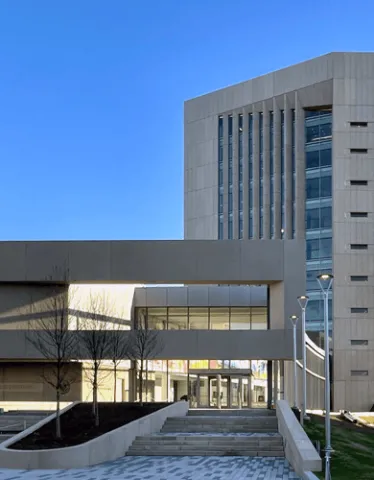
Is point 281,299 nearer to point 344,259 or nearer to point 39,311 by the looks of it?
point 39,311

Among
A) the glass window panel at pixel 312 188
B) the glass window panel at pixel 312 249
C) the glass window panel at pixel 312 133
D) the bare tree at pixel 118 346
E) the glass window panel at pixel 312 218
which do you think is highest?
the glass window panel at pixel 312 133

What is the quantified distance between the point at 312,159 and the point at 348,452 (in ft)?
151

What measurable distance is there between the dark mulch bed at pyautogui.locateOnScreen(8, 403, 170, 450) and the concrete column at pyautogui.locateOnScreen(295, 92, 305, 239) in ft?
121

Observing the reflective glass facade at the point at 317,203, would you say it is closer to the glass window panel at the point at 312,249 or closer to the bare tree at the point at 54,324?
the glass window panel at the point at 312,249

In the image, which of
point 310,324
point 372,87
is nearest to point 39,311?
point 310,324

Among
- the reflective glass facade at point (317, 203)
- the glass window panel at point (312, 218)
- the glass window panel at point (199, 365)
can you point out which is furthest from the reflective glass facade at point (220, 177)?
the glass window panel at point (199, 365)

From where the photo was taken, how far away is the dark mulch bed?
83.3 ft

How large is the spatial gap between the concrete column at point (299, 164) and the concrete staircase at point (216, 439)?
123 feet

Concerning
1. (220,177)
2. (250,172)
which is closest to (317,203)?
(250,172)

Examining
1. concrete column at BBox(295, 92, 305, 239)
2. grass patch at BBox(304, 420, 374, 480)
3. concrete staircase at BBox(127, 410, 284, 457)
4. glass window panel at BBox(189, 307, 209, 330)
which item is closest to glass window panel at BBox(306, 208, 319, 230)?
concrete column at BBox(295, 92, 305, 239)

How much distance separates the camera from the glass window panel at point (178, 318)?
149 ft

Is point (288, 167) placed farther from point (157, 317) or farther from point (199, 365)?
point (157, 317)

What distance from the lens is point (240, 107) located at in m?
73.2

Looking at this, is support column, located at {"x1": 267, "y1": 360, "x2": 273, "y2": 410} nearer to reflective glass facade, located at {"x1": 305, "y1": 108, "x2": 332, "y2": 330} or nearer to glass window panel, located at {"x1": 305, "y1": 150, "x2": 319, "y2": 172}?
reflective glass facade, located at {"x1": 305, "y1": 108, "x2": 332, "y2": 330}
